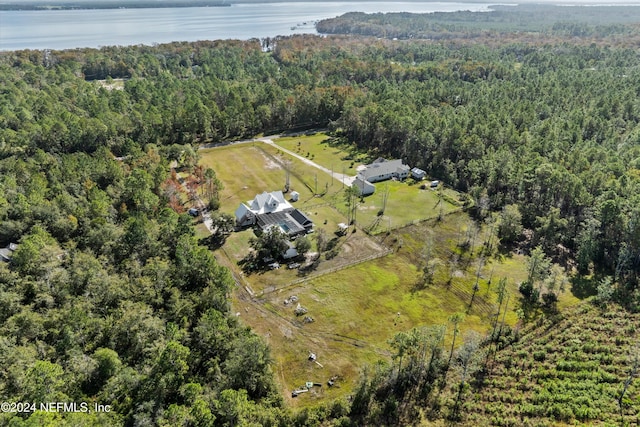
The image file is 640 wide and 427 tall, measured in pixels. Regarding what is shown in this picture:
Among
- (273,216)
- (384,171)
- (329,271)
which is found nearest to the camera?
(329,271)

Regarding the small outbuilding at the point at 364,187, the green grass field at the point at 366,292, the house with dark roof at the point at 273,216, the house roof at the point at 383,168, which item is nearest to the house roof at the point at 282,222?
the house with dark roof at the point at 273,216

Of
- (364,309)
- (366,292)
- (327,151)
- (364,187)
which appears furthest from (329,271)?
(327,151)

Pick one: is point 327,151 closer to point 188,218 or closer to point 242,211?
point 242,211

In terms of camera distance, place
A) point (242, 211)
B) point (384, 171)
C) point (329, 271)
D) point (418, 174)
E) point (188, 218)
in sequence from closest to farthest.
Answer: point (329, 271) → point (188, 218) → point (242, 211) → point (418, 174) → point (384, 171)

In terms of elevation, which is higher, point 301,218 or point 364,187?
point 364,187

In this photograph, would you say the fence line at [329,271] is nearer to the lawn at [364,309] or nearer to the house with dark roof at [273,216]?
the lawn at [364,309]

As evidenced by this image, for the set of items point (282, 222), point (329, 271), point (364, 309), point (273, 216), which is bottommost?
point (364, 309)

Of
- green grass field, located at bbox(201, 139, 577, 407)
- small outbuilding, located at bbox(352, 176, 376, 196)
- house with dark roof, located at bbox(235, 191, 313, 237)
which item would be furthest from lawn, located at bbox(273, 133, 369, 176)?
house with dark roof, located at bbox(235, 191, 313, 237)

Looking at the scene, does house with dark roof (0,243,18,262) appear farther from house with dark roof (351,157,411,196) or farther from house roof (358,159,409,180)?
house roof (358,159,409,180)
